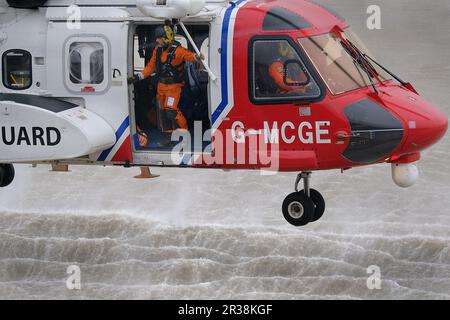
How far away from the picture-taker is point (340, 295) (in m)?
24.6

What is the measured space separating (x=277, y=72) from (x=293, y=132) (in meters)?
0.70

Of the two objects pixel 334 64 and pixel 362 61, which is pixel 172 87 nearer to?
pixel 334 64

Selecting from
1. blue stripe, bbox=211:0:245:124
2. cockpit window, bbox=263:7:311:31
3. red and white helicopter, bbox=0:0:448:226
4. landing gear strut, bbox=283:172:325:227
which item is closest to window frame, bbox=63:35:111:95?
red and white helicopter, bbox=0:0:448:226

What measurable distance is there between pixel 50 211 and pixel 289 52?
11.4 m

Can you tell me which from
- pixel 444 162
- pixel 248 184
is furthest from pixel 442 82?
pixel 248 184

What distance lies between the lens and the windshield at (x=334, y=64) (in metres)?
16.7

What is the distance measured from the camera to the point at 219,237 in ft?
84.6

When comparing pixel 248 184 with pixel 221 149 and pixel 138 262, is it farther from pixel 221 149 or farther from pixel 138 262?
pixel 221 149

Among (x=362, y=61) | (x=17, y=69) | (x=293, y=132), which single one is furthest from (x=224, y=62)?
(x=17, y=69)

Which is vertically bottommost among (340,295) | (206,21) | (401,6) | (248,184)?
(340,295)

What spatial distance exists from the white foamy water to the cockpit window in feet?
27.5

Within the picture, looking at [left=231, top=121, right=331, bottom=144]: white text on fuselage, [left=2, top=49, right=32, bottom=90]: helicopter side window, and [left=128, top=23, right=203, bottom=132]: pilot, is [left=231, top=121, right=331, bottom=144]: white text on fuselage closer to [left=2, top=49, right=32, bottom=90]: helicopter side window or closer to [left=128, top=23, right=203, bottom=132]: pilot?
[left=128, top=23, right=203, bottom=132]: pilot

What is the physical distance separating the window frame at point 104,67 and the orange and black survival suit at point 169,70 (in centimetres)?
34

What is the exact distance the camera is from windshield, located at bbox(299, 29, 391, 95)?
16656mm
